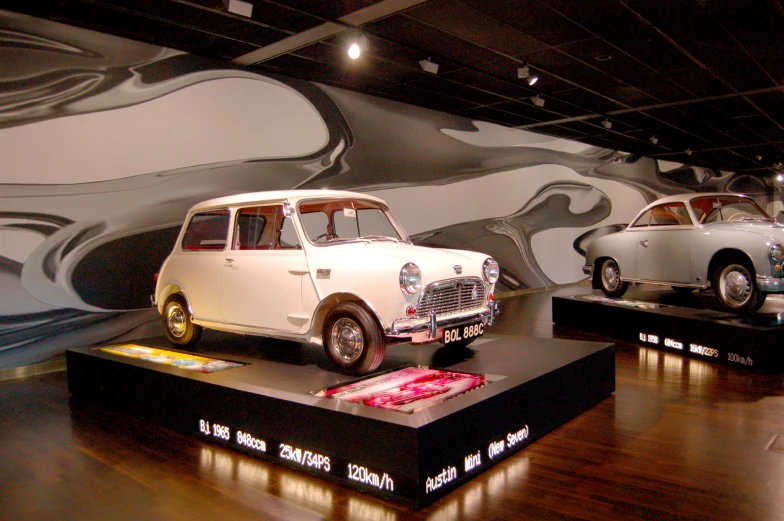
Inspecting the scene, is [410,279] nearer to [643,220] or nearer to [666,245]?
[666,245]

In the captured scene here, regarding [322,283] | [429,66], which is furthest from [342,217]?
[429,66]

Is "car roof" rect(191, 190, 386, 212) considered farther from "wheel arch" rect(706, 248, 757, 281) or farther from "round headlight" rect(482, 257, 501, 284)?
"wheel arch" rect(706, 248, 757, 281)

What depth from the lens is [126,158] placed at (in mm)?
6270

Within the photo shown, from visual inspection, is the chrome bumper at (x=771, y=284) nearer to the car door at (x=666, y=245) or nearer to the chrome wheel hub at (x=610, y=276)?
the car door at (x=666, y=245)

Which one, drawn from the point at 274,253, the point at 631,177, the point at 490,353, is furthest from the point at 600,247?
the point at 631,177

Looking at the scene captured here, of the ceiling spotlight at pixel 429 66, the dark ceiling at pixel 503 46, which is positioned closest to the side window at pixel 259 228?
the dark ceiling at pixel 503 46

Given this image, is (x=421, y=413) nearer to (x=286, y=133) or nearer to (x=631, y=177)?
(x=286, y=133)

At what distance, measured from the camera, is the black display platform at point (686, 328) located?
5363 millimetres

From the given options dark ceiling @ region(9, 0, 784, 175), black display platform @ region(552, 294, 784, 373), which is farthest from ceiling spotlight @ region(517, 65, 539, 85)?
black display platform @ region(552, 294, 784, 373)

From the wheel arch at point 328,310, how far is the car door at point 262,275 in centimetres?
10

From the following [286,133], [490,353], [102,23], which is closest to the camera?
[490,353]

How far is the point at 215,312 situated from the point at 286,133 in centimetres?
358

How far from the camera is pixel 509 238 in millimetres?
11602

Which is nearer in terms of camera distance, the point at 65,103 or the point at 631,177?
the point at 65,103
